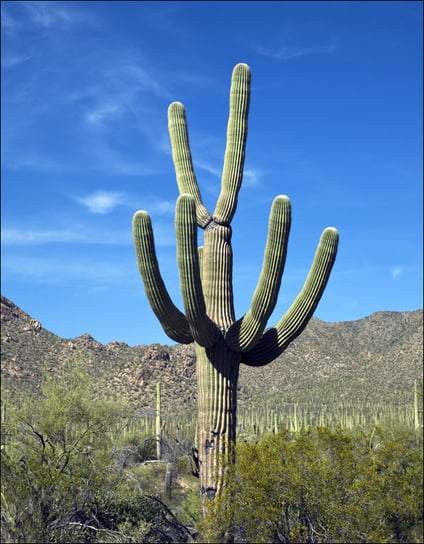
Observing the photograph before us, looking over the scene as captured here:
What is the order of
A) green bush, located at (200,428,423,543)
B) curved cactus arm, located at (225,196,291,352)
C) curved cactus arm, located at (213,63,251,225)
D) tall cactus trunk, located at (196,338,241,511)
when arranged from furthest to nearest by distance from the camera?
curved cactus arm, located at (213,63,251,225) → tall cactus trunk, located at (196,338,241,511) → curved cactus arm, located at (225,196,291,352) → green bush, located at (200,428,423,543)

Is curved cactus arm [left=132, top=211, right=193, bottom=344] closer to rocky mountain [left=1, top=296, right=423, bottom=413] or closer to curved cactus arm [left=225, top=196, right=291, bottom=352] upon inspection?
curved cactus arm [left=225, top=196, right=291, bottom=352]

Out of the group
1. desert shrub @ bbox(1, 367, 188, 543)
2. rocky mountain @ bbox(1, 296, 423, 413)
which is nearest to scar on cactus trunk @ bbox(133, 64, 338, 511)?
desert shrub @ bbox(1, 367, 188, 543)

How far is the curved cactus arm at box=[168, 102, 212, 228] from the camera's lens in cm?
1241

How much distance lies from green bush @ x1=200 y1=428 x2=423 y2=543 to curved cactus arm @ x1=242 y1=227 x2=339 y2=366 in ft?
4.73

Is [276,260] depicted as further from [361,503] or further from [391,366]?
[391,366]

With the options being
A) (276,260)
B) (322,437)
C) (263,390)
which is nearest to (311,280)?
(276,260)

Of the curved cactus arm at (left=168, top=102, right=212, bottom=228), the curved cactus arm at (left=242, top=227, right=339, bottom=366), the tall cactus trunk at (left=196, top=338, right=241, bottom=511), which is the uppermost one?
the curved cactus arm at (left=168, top=102, right=212, bottom=228)

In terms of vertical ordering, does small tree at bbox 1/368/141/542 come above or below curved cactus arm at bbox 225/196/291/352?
below

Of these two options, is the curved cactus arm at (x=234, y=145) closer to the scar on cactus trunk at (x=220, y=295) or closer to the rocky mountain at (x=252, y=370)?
the scar on cactus trunk at (x=220, y=295)

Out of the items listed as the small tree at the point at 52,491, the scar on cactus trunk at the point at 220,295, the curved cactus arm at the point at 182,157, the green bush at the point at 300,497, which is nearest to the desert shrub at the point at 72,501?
the small tree at the point at 52,491

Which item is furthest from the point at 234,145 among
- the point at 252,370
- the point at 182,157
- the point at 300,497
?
the point at 252,370

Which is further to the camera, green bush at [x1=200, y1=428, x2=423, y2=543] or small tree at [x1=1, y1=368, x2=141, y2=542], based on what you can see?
small tree at [x1=1, y1=368, x2=141, y2=542]

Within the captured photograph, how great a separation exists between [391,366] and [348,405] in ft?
37.2

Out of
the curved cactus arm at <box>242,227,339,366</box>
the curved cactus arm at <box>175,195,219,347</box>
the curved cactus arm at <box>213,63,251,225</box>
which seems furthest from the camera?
the curved cactus arm at <box>213,63,251,225</box>
